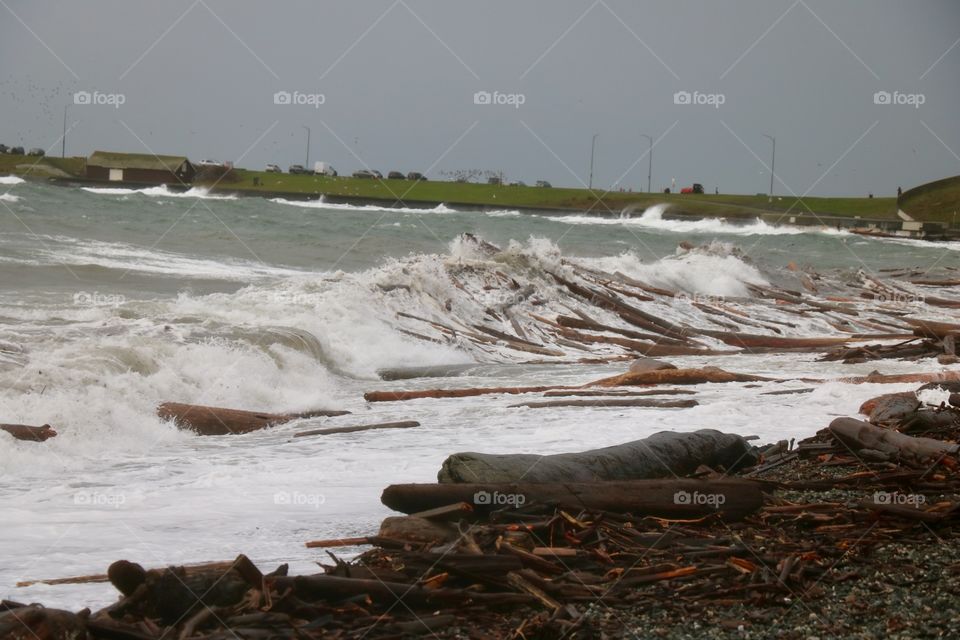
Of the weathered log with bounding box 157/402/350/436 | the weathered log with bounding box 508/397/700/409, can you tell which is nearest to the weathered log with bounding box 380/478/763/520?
the weathered log with bounding box 157/402/350/436

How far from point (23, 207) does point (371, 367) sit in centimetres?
2655

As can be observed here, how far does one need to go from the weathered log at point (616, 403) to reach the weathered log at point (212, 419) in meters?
2.28

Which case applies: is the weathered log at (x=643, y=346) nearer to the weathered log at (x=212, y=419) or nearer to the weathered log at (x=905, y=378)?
the weathered log at (x=905, y=378)

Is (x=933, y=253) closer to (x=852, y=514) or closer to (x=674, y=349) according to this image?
(x=674, y=349)

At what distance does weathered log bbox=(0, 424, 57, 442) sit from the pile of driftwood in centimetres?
337

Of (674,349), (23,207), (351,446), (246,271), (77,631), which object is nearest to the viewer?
(77,631)

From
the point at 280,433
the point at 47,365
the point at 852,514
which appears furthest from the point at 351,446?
the point at 852,514

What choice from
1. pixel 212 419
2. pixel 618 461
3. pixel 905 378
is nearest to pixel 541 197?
pixel 905 378

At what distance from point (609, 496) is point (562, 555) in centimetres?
77

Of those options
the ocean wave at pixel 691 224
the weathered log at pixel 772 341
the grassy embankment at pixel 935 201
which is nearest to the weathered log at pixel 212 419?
the weathered log at pixel 772 341

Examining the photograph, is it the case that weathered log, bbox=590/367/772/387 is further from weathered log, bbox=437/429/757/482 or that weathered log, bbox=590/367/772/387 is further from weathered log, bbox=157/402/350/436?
weathered log, bbox=437/429/757/482

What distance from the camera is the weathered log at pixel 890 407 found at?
812cm

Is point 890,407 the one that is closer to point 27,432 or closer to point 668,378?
point 668,378

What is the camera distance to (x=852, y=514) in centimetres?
548
